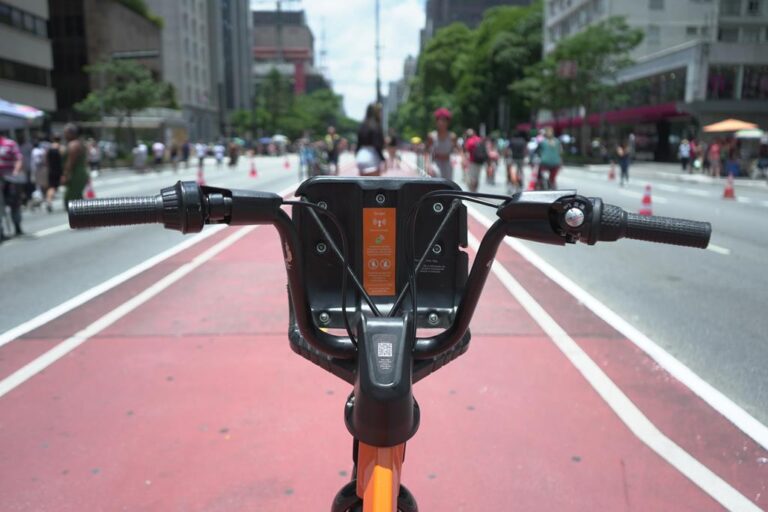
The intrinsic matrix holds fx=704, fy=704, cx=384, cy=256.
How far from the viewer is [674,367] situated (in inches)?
195

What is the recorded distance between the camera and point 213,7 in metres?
105

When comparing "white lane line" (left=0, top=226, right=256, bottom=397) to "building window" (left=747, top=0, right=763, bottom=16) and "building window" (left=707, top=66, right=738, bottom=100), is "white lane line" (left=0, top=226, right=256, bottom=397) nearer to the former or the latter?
"building window" (left=707, top=66, right=738, bottom=100)

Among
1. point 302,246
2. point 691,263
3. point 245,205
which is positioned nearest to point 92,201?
point 245,205

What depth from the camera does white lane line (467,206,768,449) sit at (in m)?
3.96

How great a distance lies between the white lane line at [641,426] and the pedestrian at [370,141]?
20.4 ft

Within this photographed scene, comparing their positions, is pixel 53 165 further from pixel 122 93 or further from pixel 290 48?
pixel 290 48

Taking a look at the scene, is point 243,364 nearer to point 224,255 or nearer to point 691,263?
point 224,255

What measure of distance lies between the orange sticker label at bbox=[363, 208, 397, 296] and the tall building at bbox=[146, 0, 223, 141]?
86173 mm

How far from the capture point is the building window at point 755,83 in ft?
143

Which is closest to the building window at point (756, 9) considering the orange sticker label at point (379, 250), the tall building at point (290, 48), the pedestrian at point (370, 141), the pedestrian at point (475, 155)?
the pedestrian at point (475, 155)

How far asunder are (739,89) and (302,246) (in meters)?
48.5

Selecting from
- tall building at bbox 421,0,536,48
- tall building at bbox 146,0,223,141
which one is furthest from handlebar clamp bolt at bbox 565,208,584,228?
tall building at bbox 421,0,536,48

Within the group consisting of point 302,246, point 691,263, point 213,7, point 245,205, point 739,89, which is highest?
point 213,7

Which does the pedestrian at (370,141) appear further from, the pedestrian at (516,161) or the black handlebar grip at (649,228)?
the black handlebar grip at (649,228)
